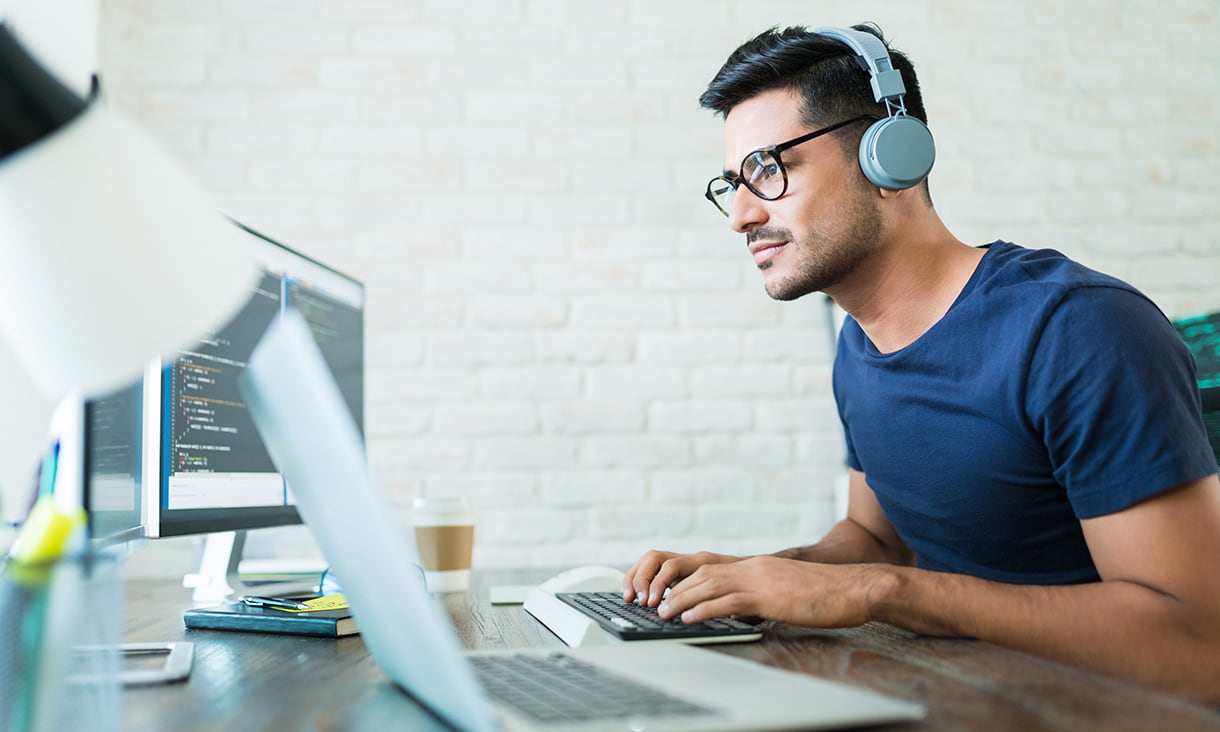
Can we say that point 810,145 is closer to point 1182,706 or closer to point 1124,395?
point 1124,395

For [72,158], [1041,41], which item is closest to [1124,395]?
[72,158]

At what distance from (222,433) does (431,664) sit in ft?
2.53

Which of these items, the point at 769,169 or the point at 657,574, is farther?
the point at 769,169

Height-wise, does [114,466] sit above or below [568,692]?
above

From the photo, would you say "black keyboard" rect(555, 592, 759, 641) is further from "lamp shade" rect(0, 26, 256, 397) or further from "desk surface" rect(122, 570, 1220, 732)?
"lamp shade" rect(0, 26, 256, 397)

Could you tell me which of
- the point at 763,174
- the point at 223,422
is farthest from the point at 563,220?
the point at 223,422

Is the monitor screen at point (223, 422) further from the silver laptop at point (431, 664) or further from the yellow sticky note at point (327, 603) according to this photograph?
the silver laptop at point (431, 664)

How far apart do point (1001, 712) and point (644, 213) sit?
1.72m

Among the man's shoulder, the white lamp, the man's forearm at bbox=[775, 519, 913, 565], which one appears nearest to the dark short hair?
the man's shoulder

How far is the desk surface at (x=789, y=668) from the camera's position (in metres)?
0.51

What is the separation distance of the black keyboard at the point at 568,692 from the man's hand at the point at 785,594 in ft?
0.66

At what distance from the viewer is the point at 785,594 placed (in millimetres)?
836

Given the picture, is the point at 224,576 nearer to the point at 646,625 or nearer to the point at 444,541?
the point at 444,541

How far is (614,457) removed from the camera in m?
2.09
